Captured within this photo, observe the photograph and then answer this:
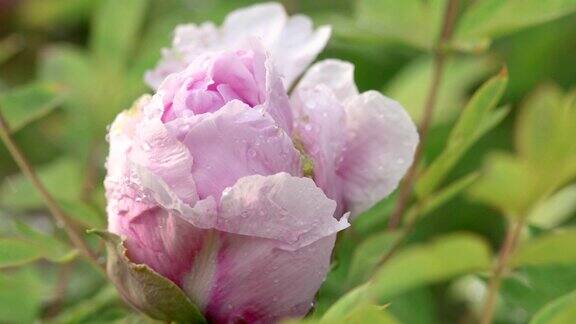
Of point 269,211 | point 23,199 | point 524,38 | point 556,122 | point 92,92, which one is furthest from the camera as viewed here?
point 524,38

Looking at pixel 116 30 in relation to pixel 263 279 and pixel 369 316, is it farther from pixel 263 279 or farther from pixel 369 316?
pixel 369 316

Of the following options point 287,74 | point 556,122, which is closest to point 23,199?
point 287,74

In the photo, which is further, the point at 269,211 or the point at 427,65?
the point at 427,65

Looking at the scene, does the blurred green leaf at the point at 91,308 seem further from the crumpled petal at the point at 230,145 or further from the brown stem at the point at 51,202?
the crumpled petal at the point at 230,145

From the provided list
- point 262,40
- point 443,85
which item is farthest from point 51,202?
point 443,85

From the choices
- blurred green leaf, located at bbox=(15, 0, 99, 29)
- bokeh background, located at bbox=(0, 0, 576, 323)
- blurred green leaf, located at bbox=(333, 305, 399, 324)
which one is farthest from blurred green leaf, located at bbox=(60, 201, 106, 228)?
blurred green leaf, located at bbox=(15, 0, 99, 29)

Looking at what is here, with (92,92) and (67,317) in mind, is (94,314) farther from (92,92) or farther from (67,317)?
(92,92)

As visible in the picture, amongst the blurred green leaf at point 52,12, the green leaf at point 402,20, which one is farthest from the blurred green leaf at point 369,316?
the blurred green leaf at point 52,12
